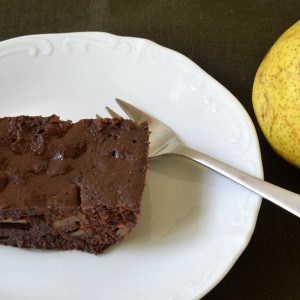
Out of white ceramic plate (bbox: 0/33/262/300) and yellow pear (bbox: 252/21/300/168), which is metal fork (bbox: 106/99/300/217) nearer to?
white ceramic plate (bbox: 0/33/262/300)

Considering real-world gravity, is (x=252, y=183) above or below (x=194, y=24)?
below

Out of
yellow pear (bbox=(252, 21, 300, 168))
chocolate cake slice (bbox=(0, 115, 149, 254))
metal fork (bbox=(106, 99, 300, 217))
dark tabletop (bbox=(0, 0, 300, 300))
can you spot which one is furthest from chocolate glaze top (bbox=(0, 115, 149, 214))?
dark tabletop (bbox=(0, 0, 300, 300))

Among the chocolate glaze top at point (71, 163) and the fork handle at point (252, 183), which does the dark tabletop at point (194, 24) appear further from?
the chocolate glaze top at point (71, 163)

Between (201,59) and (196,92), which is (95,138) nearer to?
(196,92)

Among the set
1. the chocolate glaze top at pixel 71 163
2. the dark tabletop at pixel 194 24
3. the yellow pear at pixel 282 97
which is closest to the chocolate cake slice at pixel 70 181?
the chocolate glaze top at pixel 71 163

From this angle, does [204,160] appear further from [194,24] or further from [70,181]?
[194,24]

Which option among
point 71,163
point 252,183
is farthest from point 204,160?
point 71,163

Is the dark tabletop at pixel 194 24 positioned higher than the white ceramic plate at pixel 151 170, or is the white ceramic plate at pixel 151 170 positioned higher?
the dark tabletop at pixel 194 24
